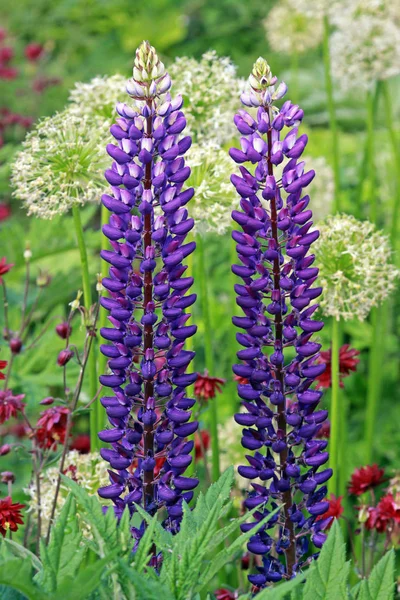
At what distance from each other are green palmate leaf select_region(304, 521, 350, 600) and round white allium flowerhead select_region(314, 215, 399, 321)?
86 centimetres

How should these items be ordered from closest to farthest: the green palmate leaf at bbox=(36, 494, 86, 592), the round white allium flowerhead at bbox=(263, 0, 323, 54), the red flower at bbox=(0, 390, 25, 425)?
the green palmate leaf at bbox=(36, 494, 86, 592) < the red flower at bbox=(0, 390, 25, 425) < the round white allium flowerhead at bbox=(263, 0, 323, 54)

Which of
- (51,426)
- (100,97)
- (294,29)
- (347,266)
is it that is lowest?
(51,426)

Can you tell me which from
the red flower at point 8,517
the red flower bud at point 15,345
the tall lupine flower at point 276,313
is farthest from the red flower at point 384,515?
the red flower bud at point 15,345

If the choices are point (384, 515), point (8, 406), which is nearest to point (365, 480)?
point (384, 515)

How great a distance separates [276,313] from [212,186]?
2.43ft

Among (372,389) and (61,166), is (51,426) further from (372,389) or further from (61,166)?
(372,389)

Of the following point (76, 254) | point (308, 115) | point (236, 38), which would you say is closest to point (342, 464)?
point (76, 254)

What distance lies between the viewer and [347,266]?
8.17 feet

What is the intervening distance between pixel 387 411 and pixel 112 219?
2.70m

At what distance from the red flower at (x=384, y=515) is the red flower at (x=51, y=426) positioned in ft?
2.74

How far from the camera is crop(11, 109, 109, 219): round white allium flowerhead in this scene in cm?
239

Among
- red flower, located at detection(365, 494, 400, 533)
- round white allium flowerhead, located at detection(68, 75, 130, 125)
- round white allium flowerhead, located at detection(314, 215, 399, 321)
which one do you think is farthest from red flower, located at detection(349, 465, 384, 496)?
round white allium flowerhead, located at detection(68, 75, 130, 125)

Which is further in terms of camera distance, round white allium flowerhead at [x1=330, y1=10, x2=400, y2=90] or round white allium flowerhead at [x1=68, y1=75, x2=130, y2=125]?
round white allium flowerhead at [x1=330, y1=10, x2=400, y2=90]

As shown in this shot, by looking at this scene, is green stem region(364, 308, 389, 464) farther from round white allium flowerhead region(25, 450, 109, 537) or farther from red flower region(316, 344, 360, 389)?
round white allium flowerhead region(25, 450, 109, 537)
